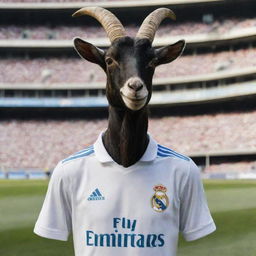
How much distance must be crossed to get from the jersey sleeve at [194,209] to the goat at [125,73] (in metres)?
0.35

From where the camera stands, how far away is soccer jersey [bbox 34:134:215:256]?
8.57 feet

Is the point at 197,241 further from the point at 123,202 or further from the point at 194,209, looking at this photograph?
the point at 123,202

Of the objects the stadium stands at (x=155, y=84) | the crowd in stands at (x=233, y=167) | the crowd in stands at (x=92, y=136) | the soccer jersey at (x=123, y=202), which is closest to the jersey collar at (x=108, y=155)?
the soccer jersey at (x=123, y=202)

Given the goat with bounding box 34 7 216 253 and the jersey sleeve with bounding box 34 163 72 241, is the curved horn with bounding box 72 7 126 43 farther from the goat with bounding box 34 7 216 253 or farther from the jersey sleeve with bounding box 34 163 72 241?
the jersey sleeve with bounding box 34 163 72 241

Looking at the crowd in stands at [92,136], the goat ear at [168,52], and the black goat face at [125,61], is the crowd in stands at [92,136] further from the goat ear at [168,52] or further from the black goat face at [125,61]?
the black goat face at [125,61]

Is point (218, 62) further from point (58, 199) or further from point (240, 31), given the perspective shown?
point (58, 199)

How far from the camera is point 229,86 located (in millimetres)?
45406

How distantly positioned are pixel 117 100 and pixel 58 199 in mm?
709

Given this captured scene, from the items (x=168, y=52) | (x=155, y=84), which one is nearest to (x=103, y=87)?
(x=155, y=84)

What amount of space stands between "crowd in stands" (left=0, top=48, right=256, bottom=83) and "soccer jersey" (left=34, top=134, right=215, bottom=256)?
46.2 metres

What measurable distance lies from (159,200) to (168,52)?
889 mm

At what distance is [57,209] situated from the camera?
2789mm

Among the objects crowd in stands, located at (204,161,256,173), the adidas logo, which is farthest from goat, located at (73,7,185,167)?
crowd in stands, located at (204,161,256,173)

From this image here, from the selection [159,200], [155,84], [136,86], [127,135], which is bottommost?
[155,84]
